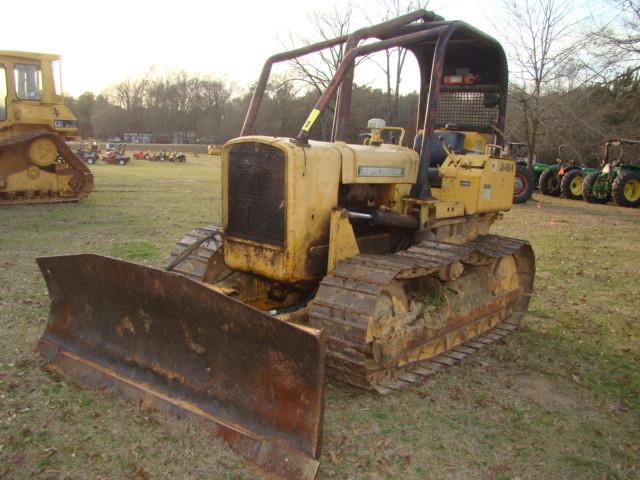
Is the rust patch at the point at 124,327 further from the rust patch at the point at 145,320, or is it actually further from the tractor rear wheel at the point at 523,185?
the tractor rear wheel at the point at 523,185

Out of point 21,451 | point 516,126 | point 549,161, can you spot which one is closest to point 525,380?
point 21,451

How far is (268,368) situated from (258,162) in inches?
65.5

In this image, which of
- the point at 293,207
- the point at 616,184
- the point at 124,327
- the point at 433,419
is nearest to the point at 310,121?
the point at 293,207

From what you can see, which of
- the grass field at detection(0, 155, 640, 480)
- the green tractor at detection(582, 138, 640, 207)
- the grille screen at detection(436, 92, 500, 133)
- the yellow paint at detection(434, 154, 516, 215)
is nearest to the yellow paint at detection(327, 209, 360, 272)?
the grass field at detection(0, 155, 640, 480)

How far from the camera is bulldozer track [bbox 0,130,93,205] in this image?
13.5 m

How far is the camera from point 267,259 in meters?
4.55

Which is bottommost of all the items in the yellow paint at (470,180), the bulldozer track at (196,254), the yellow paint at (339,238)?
the bulldozer track at (196,254)

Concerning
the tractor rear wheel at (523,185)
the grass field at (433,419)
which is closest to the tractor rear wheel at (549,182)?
the tractor rear wheel at (523,185)

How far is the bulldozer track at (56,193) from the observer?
13523 mm

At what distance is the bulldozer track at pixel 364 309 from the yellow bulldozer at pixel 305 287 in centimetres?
1

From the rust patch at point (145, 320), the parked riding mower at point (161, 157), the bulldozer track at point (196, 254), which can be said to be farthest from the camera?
the parked riding mower at point (161, 157)

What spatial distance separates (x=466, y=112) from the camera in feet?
21.4

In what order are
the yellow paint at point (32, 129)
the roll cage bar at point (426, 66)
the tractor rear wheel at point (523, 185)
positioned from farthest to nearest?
1. the tractor rear wheel at point (523, 185)
2. the yellow paint at point (32, 129)
3. the roll cage bar at point (426, 66)

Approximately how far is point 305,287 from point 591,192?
18.8 meters
